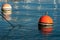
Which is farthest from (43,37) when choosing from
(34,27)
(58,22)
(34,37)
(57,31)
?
(58,22)

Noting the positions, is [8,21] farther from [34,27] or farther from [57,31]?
[57,31]

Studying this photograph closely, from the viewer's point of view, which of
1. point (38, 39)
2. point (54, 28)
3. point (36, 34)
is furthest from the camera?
point (54, 28)

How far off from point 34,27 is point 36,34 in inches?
81.6

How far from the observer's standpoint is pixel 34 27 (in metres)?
19.0

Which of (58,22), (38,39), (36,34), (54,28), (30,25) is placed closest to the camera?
(38,39)

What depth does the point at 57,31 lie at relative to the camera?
17719 mm

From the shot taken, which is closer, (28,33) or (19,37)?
(19,37)

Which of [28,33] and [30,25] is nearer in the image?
[28,33]

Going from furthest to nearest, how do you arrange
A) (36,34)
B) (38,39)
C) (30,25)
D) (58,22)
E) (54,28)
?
(58,22), (30,25), (54,28), (36,34), (38,39)

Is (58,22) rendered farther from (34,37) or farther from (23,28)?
(34,37)

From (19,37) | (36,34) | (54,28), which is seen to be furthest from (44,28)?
(19,37)

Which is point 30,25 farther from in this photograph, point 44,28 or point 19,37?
point 19,37

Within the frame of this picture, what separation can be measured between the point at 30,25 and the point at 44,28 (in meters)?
1.48

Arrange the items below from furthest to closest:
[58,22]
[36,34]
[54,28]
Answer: [58,22]
[54,28]
[36,34]
